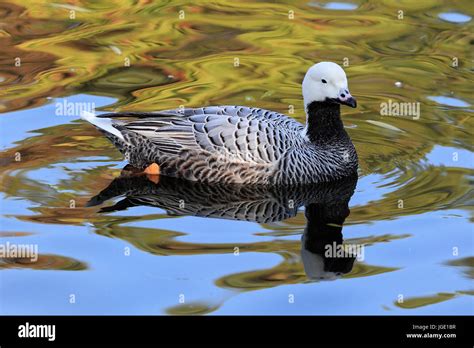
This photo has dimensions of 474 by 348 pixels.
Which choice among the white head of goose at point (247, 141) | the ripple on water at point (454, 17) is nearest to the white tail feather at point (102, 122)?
the white head of goose at point (247, 141)

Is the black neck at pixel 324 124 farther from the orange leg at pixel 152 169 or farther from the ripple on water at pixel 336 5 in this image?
the ripple on water at pixel 336 5

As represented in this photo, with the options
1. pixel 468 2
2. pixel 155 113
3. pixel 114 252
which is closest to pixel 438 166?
pixel 155 113

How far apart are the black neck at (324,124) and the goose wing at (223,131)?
18cm

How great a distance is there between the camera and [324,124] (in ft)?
41.1

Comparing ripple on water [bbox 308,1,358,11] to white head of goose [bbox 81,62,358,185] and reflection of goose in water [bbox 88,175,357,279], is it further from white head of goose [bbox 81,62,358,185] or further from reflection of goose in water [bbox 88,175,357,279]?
reflection of goose in water [bbox 88,175,357,279]

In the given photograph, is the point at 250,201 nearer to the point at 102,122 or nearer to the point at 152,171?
the point at 152,171

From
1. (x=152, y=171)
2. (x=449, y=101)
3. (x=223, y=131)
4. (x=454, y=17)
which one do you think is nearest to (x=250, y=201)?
(x=223, y=131)

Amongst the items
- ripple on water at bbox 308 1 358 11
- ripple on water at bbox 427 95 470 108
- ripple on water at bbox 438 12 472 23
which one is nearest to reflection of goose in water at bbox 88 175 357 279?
ripple on water at bbox 427 95 470 108

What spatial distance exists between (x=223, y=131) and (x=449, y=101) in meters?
3.68

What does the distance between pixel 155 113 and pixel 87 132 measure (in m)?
1.18

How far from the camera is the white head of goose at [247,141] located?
39.7 feet

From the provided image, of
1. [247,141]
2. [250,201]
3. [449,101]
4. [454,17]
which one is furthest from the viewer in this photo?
[454,17]

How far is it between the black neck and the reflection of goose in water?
21.7 inches

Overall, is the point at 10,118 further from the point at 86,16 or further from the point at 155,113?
the point at 86,16
